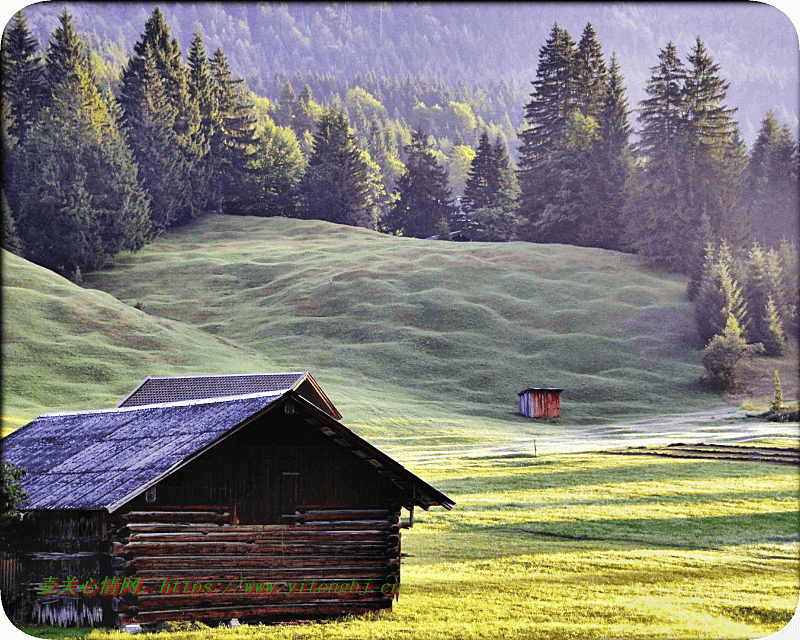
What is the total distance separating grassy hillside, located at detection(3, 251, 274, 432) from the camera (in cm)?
5031

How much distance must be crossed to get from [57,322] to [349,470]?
46097mm

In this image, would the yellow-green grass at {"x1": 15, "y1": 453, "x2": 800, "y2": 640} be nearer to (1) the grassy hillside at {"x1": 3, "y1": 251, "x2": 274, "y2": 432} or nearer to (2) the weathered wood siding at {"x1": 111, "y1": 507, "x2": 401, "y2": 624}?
(2) the weathered wood siding at {"x1": 111, "y1": 507, "x2": 401, "y2": 624}

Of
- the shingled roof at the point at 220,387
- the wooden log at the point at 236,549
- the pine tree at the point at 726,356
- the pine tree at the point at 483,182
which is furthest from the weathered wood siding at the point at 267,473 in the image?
the pine tree at the point at 483,182

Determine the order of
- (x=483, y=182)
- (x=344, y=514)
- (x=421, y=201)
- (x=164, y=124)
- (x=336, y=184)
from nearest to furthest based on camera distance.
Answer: (x=344, y=514) → (x=164, y=124) → (x=483, y=182) → (x=336, y=184) → (x=421, y=201)

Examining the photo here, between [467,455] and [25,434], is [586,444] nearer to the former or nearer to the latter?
[467,455]

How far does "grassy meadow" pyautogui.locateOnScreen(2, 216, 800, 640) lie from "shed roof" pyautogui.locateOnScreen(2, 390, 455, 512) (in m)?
2.19

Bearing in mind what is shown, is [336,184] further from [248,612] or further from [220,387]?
[248,612]

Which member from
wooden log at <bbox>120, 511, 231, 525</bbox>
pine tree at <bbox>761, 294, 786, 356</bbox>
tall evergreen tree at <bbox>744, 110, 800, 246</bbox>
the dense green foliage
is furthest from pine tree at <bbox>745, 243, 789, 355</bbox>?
wooden log at <bbox>120, 511, 231, 525</bbox>

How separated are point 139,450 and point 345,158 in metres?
94.4

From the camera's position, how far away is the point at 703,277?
67.9 meters

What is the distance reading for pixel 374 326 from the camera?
7388 centimetres

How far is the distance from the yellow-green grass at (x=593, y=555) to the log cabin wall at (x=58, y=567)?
0.92 meters

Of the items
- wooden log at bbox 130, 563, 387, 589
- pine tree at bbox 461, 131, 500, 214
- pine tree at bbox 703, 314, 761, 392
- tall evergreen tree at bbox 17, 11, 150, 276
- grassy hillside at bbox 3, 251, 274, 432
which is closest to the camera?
wooden log at bbox 130, 563, 387, 589

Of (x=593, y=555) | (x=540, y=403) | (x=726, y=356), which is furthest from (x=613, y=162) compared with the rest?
(x=593, y=555)
